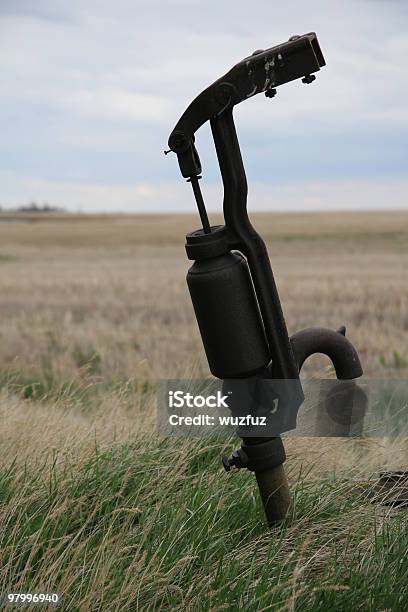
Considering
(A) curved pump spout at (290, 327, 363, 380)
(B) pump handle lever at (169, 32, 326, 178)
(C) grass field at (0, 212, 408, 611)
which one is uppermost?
(B) pump handle lever at (169, 32, 326, 178)

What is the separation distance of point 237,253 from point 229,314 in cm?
23

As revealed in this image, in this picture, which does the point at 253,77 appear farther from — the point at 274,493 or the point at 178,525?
the point at 178,525

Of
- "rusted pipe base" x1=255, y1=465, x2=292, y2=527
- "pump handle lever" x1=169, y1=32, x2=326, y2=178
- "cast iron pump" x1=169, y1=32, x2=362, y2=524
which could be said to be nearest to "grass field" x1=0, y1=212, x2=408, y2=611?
"rusted pipe base" x1=255, y1=465, x2=292, y2=527

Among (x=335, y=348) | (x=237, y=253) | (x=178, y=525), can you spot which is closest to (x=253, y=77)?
(x=237, y=253)

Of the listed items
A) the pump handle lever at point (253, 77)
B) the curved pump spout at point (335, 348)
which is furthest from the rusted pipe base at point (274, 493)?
the pump handle lever at point (253, 77)

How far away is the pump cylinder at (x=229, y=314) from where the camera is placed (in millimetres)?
2768

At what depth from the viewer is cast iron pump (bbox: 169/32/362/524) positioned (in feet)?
9.00

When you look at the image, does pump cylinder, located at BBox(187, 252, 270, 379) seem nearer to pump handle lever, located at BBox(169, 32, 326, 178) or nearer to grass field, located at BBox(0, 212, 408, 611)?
pump handle lever, located at BBox(169, 32, 326, 178)

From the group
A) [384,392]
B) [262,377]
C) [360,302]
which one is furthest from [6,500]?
[360,302]

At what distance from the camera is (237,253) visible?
287cm

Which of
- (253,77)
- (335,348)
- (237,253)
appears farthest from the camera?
(335,348)

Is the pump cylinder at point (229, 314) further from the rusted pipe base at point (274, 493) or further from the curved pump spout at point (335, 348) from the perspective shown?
the rusted pipe base at point (274, 493)

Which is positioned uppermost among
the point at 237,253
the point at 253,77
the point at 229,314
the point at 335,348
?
the point at 253,77

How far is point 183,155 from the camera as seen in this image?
2859 millimetres
